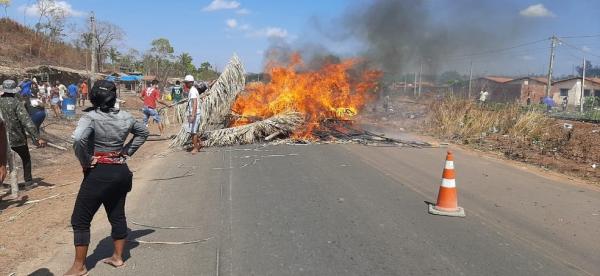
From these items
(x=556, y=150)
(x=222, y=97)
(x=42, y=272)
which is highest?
(x=222, y=97)

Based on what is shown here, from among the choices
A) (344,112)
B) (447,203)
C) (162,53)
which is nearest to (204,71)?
(162,53)

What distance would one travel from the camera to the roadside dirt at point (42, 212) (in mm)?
4898

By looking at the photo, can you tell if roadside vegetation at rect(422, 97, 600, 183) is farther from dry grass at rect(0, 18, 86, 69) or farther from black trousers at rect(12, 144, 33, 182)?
dry grass at rect(0, 18, 86, 69)

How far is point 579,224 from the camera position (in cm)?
623

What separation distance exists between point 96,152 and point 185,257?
52.1 inches

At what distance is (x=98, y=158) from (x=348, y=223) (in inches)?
116

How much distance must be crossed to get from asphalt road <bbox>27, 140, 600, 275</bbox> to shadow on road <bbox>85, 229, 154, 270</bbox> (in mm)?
23

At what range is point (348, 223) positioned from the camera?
5.79m

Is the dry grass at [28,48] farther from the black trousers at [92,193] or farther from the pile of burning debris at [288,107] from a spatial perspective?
the black trousers at [92,193]

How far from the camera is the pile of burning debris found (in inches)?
527

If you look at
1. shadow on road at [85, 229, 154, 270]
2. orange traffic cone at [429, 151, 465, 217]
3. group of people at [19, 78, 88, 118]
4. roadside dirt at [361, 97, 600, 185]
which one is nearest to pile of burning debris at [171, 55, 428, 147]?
roadside dirt at [361, 97, 600, 185]

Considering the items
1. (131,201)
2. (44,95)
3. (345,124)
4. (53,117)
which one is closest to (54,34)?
(44,95)

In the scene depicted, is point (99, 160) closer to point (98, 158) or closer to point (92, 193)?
point (98, 158)

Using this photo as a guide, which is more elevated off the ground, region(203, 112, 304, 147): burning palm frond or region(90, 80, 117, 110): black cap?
region(90, 80, 117, 110): black cap
